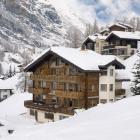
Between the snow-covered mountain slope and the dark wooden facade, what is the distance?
2872cm

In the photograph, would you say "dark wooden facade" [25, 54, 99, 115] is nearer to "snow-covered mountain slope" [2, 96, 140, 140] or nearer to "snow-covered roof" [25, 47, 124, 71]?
"snow-covered roof" [25, 47, 124, 71]

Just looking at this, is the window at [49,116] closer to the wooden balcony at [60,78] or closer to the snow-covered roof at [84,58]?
the wooden balcony at [60,78]

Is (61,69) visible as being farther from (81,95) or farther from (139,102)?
(139,102)

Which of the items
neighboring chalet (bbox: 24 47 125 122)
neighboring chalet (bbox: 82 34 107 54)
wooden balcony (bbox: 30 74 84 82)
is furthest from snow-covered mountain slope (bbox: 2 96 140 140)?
neighboring chalet (bbox: 82 34 107 54)

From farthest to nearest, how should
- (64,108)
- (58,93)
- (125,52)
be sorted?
(125,52) → (58,93) → (64,108)

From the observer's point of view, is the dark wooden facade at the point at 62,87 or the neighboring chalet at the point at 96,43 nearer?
the dark wooden facade at the point at 62,87

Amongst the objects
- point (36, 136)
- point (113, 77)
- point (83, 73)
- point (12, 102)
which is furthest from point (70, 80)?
point (36, 136)

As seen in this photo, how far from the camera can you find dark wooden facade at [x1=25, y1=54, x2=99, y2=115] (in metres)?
54.7

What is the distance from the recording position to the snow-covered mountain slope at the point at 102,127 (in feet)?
57.0

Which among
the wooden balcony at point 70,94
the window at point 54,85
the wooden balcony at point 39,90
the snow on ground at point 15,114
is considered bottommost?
the snow on ground at point 15,114

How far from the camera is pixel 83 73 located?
2152 inches

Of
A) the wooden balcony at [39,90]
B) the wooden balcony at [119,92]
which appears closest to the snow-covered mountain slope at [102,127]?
the wooden balcony at [119,92]

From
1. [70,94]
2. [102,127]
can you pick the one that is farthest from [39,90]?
[102,127]

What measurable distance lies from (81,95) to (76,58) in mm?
5045
